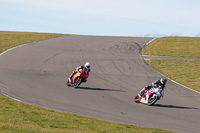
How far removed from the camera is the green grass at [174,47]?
127 feet

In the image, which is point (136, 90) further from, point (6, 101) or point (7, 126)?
point (7, 126)

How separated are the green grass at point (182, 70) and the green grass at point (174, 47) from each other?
358 cm

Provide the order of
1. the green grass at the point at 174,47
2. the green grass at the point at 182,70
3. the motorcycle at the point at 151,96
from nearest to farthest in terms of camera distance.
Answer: the motorcycle at the point at 151,96
the green grass at the point at 182,70
the green grass at the point at 174,47

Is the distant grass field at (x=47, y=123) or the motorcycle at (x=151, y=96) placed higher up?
the motorcycle at (x=151, y=96)

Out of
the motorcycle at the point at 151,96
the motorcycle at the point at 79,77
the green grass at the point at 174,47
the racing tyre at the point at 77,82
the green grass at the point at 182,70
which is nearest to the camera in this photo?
the motorcycle at the point at 151,96

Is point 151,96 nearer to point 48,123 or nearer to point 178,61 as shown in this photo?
point 48,123

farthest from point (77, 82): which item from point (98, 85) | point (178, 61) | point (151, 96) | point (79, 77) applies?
point (178, 61)

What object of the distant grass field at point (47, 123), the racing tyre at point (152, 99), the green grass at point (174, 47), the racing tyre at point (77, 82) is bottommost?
the distant grass field at point (47, 123)

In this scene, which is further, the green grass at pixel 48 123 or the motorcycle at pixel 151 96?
the motorcycle at pixel 151 96

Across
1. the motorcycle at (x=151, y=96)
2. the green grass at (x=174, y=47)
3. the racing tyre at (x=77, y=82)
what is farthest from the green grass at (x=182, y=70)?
the racing tyre at (x=77, y=82)

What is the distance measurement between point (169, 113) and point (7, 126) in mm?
9096

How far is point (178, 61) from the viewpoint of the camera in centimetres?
3516

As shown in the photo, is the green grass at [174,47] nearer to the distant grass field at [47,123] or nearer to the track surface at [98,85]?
the track surface at [98,85]

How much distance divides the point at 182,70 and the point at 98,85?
12.4m
